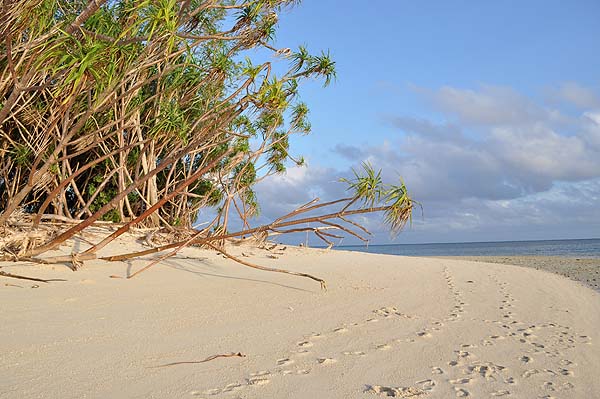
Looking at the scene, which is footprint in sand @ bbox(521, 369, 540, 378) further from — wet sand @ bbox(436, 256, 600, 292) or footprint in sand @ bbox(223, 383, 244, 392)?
wet sand @ bbox(436, 256, 600, 292)

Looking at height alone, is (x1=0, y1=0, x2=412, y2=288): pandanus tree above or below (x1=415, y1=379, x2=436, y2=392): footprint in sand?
above

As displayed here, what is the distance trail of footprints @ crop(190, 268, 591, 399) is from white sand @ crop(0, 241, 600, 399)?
1cm

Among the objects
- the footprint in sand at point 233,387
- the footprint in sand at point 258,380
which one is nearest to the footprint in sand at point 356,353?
the footprint in sand at point 258,380

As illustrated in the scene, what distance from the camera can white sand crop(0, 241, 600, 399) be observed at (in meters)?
2.62

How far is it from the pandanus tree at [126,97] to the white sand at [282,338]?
76 centimetres

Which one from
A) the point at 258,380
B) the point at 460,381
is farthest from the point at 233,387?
the point at 460,381

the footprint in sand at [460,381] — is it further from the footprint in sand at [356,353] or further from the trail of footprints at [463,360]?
the footprint in sand at [356,353]

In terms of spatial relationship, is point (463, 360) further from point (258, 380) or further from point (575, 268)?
point (575, 268)

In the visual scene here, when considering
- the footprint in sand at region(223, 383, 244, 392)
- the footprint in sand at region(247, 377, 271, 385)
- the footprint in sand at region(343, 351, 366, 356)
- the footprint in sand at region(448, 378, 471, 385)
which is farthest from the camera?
the footprint in sand at region(343, 351, 366, 356)

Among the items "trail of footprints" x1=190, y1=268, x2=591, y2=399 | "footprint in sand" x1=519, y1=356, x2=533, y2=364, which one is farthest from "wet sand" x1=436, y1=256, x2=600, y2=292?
"footprint in sand" x1=519, y1=356, x2=533, y2=364

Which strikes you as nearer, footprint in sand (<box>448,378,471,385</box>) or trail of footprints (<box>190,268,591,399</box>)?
trail of footprints (<box>190,268,591,399</box>)

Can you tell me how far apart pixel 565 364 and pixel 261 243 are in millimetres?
7606

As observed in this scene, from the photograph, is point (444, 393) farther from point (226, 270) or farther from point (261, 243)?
point (261, 243)

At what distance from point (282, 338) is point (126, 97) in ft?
19.4
